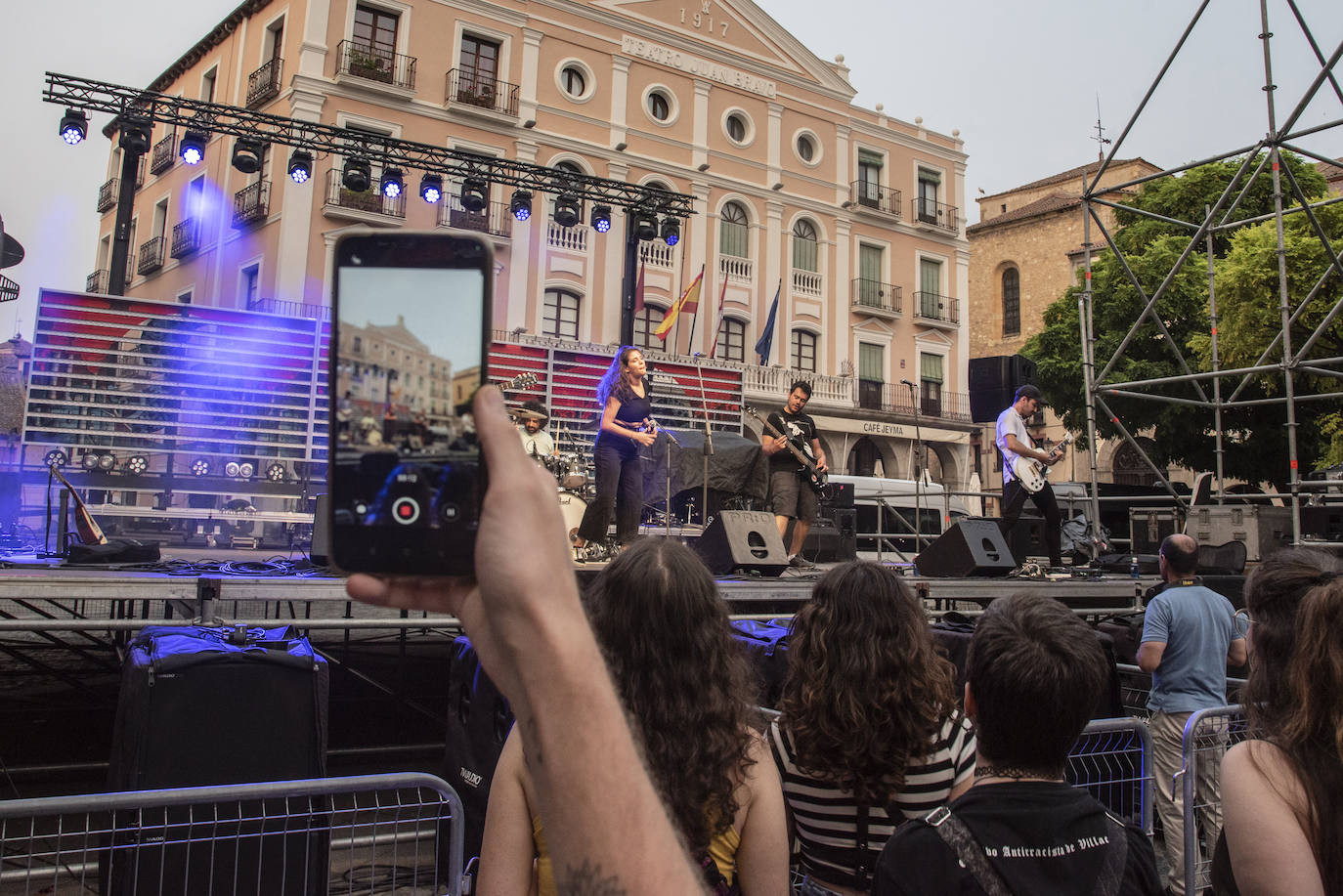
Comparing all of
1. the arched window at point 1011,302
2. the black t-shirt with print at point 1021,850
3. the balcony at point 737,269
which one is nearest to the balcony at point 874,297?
the balcony at point 737,269

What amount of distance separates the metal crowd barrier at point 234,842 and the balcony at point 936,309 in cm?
3172

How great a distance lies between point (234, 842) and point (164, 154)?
32.2 metres

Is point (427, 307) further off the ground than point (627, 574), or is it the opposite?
point (427, 307)

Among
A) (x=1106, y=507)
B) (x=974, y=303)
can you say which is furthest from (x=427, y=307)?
(x=974, y=303)

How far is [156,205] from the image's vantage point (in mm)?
31000

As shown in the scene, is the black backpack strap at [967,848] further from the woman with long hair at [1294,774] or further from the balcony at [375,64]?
the balcony at [375,64]

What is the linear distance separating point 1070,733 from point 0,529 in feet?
49.7

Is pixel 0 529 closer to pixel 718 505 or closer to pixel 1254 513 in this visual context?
pixel 718 505

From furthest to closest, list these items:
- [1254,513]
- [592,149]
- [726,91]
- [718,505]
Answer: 1. [726,91]
2. [592,149]
3. [718,505]
4. [1254,513]

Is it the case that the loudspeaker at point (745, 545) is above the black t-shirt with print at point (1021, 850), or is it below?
above

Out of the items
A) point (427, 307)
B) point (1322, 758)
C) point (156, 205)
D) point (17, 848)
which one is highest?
point (156, 205)

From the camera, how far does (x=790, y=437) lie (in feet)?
29.2

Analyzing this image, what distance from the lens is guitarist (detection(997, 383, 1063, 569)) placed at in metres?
9.17

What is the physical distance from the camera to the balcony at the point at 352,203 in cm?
2417
